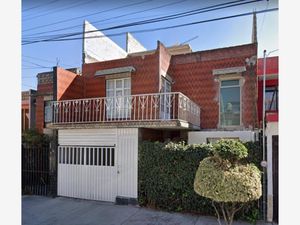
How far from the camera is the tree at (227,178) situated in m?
4.86

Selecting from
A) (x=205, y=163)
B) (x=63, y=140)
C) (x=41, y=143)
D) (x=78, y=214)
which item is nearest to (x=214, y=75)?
(x=205, y=163)

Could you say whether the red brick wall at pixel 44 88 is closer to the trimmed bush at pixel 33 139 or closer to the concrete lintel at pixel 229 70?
the trimmed bush at pixel 33 139

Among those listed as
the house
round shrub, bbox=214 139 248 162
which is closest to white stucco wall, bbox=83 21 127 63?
the house

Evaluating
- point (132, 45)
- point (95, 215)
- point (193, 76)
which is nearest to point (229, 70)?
point (193, 76)

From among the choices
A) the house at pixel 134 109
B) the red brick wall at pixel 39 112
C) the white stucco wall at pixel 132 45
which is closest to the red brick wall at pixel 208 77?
the house at pixel 134 109

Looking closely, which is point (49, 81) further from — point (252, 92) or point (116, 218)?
point (252, 92)

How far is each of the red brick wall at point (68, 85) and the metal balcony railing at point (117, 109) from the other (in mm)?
624

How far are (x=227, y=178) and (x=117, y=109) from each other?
581cm

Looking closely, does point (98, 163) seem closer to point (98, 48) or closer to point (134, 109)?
point (134, 109)

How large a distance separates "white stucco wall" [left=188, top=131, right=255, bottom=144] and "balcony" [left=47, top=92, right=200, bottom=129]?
380 mm
